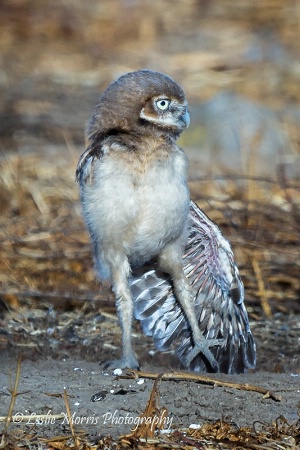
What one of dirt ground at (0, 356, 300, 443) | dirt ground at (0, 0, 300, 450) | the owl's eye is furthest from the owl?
dirt ground at (0, 356, 300, 443)

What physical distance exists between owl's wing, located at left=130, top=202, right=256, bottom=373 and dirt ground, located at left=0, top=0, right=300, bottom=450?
0.22m

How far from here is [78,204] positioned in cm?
812

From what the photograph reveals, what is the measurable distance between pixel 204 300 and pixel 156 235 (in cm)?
80

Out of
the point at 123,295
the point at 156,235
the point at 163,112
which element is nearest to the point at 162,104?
the point at 163,112

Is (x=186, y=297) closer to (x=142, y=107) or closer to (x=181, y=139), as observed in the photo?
(x=142, y=107)

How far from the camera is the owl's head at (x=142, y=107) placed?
4.93 m

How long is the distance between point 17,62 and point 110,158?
7937mm

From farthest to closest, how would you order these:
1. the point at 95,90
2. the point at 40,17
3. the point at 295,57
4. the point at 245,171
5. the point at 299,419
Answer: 1. the point at 40,17
2. the point at 295,57
3. the point at 95,90
4. the point at 245,171
5. the point at 299,419

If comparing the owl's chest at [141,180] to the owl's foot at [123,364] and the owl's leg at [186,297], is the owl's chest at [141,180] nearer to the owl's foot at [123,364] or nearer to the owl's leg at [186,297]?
the owl's leg at [186,297]

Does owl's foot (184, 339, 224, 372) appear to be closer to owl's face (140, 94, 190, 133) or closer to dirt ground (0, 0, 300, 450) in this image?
dirt ground (0, 0, 300, 450)

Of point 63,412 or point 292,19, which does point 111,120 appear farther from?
point 292,19

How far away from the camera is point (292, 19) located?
544 inches

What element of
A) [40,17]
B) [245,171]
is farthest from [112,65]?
[245,171]

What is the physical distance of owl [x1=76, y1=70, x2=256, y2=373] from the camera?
191 inches
